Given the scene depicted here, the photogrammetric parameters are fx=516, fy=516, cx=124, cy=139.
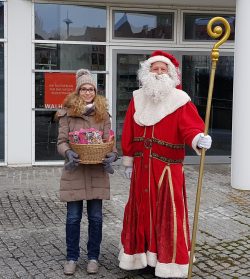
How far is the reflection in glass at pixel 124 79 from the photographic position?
32.7 feet

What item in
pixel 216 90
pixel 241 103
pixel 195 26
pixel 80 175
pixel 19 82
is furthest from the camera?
pixel 216 90

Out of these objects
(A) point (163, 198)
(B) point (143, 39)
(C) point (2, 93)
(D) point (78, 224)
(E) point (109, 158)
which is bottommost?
(D) point (78, 224)

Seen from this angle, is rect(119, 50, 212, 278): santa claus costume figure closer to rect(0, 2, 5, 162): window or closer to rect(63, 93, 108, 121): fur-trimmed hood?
rect(63, 93, 108, 121): fur-trimmed hood

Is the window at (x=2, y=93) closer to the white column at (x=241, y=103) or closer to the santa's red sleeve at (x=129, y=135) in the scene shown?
the white column at (x=241, y=103)

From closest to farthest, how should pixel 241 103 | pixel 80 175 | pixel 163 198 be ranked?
1. pixel 163 198
2. pixel 80 175
3. pixel 241 103

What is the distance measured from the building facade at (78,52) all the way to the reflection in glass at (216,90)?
20mm

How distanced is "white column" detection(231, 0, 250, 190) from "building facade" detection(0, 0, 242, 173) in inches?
64.6

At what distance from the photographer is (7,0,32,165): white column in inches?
369

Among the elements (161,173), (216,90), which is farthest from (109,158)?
(216,90)

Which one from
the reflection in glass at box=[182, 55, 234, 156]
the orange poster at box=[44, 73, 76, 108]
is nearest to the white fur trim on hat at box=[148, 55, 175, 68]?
the orange poster at box=[44, 73, 76, 108]

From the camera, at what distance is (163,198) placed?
14.3 ft

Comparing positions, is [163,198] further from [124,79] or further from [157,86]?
[124,79]

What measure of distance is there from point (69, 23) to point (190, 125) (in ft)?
19.7

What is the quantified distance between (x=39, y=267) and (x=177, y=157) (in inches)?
64.9
